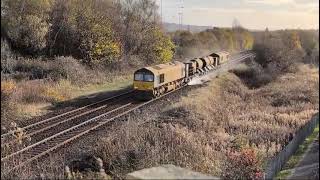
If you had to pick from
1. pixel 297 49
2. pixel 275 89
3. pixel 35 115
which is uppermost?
pixel 297 49

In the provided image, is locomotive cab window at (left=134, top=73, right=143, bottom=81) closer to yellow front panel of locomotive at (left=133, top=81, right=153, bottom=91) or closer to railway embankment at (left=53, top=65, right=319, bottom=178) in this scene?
yellow front panel of locomotive at (left=133, top=81, right=153, bottom=91)

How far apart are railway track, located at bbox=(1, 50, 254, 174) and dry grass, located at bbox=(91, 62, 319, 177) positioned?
188 centimetres

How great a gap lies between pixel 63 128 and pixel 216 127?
624 cm

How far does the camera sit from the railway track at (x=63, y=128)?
13086 millimetres

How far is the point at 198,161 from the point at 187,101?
13192mm

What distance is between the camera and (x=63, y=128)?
1841 cm

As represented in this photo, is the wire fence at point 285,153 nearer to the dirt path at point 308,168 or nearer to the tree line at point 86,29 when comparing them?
Result: the dirt path at point 308,168

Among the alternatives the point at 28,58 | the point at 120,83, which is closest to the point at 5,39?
the point at 120,83

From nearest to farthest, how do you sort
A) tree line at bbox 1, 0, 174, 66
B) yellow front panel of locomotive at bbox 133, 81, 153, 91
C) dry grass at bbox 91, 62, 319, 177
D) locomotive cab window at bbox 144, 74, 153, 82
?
dry grass at bbox 91, 62, 319, 177, tree line at bbox 1, 0, 174, 66, locomotive cab window at bbox 144, 74, 153, 82, yellow front panel of locomotive at bbox 133, 81, 153, 91

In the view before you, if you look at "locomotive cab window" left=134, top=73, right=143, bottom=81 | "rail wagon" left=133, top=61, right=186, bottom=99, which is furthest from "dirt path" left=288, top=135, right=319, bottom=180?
"locomotive cab window" left=134, top=73, right=143, bottom=81

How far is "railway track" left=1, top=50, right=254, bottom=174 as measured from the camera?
42.9ft

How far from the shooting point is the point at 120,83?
101 ft

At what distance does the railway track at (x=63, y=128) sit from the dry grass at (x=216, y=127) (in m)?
1.88

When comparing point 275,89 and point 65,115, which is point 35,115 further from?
point 275,89
